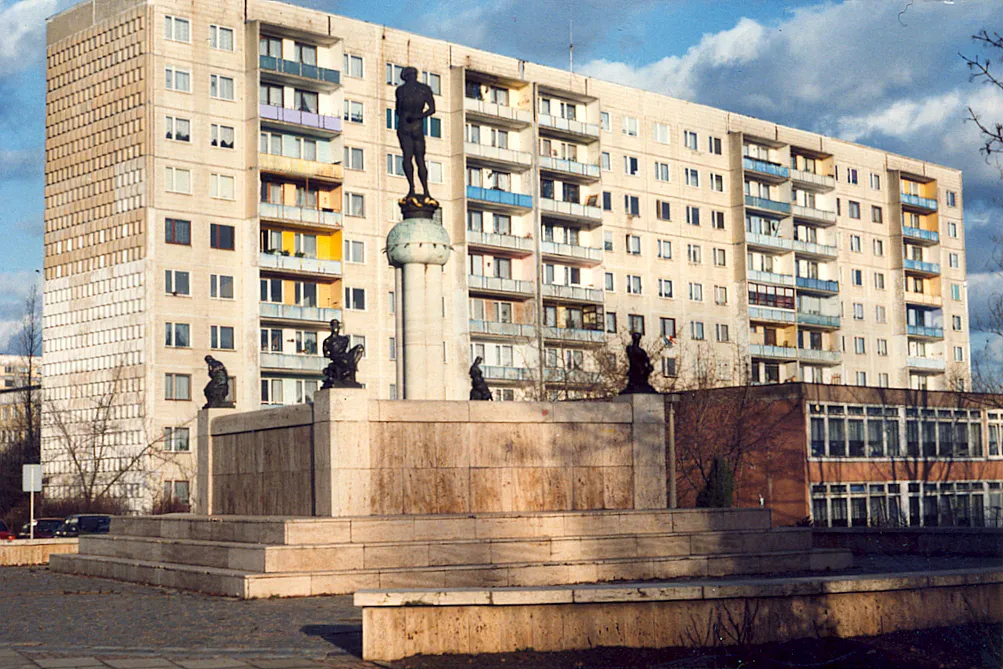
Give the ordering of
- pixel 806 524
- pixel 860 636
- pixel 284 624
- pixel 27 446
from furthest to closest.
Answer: pixel 27 446, pixel 806 524, pixel 284 624, pixel 860 636

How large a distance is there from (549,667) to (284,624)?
207 inches

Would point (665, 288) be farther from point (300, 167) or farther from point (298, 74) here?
point (298, 74)

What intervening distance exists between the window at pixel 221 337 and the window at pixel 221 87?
10.5 metres

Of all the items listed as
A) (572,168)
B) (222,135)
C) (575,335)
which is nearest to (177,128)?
(222,135)

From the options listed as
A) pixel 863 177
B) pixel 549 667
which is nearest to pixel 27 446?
pixel 863 177

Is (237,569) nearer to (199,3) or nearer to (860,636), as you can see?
(860,636)

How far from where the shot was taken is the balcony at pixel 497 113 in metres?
72.5

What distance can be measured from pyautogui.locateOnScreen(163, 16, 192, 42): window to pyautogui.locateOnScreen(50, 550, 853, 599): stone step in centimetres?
4038

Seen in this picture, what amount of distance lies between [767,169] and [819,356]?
12287mm

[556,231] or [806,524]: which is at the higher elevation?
[556,231]

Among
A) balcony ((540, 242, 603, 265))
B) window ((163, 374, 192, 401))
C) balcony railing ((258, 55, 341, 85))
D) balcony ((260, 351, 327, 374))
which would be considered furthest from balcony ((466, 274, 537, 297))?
window ((163, 374, 192, 401))

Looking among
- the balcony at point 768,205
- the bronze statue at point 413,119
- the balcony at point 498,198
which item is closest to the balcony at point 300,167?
the balcony at point 498,198

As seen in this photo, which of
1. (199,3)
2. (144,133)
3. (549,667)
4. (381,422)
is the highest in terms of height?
(199,3)

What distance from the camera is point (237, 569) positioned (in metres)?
23.7
